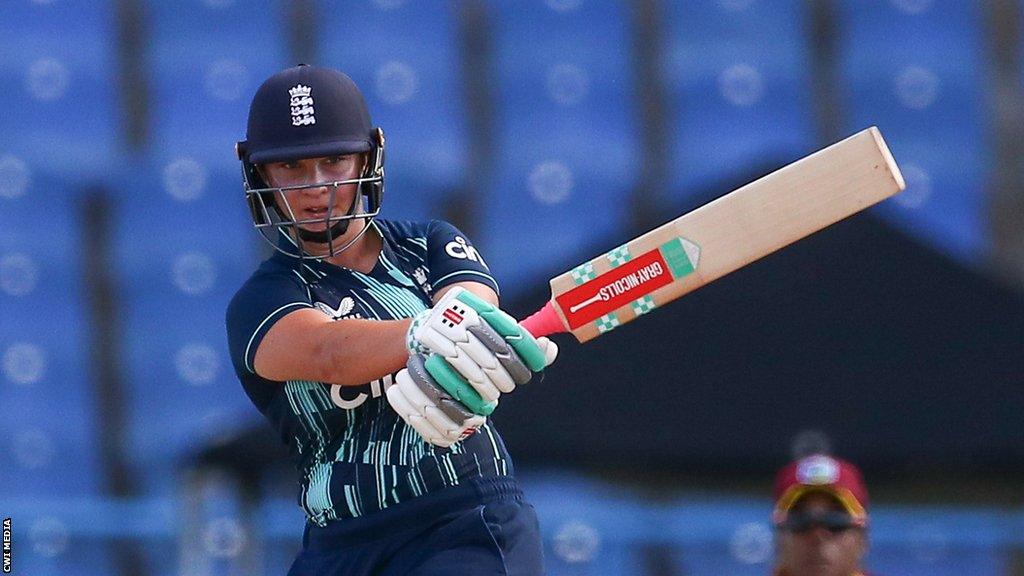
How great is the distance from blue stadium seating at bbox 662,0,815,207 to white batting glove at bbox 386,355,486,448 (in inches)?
111

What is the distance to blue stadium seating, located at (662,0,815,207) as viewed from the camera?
4.56 meters

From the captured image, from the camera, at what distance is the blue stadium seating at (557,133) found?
14.9ft

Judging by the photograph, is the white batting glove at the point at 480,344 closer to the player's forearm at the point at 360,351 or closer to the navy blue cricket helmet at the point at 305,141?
the player's forearm at the point at 360,351

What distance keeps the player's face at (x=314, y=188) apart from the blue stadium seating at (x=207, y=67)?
2.68 m

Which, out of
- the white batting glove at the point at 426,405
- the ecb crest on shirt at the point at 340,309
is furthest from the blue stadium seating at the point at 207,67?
the white batting glove at the point at 426,405

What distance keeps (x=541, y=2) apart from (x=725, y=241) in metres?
3.20

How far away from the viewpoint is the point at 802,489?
255 centimetres

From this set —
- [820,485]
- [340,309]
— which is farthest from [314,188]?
[820,485]

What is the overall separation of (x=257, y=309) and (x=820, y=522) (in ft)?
3.50

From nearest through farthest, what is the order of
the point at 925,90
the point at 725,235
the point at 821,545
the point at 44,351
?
the point at 725,235 < the point at 821,545 < the point at 44,351 < the point at 925,90

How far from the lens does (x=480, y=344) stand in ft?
5.46

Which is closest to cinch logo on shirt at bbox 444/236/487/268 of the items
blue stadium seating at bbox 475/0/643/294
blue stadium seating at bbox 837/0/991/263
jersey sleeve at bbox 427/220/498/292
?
jersey sleeve at bbox 427/220/498/292

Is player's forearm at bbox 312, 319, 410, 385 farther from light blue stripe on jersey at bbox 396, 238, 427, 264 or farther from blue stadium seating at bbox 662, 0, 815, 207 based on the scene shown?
blue stadium seating at bbox 662, 0, 815, 207

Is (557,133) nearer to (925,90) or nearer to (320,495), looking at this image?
(925,90)
